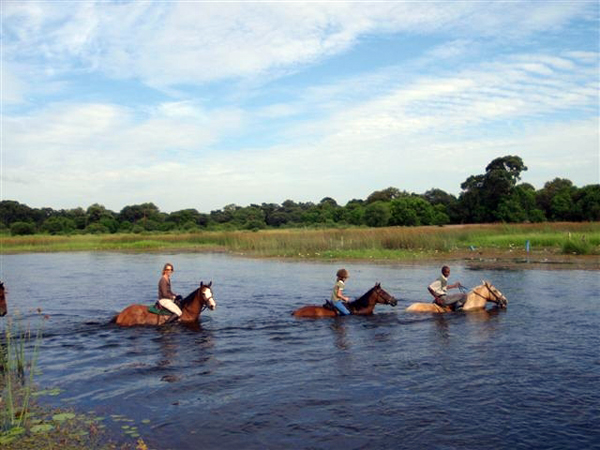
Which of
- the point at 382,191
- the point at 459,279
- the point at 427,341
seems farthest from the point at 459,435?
the point at 382,191

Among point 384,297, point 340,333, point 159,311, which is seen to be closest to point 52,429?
point 159,311

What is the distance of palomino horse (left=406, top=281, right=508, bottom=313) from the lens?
15.9 m

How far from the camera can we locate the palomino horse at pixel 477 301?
52.2 ft

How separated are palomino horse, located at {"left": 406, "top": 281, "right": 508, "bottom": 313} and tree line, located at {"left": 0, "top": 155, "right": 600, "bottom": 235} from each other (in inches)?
1995

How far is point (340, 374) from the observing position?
10.0 metres

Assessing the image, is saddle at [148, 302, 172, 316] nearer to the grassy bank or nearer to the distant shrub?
the grassy bank

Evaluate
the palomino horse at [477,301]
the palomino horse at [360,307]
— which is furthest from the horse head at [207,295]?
the palomino horse at [477,301]

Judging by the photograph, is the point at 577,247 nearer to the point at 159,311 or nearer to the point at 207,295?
the point at 207,295

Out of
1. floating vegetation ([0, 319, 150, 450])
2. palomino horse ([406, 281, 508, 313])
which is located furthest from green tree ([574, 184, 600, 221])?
floating vegetation ([0, 319, 150, 450])

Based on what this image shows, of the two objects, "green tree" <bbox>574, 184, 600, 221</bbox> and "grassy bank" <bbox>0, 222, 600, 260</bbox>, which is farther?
"green tree" <bbox>574, 184, 600, 221</bbox>

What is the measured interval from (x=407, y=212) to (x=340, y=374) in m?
65.5

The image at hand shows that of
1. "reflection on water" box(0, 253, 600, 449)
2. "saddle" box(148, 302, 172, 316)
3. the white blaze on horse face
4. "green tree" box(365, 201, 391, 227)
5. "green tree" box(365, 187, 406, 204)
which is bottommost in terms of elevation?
"reflection on water" box(0, 253, 600, 449)

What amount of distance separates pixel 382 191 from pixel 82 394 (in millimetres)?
94486

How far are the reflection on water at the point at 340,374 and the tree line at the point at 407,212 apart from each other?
4934cm
